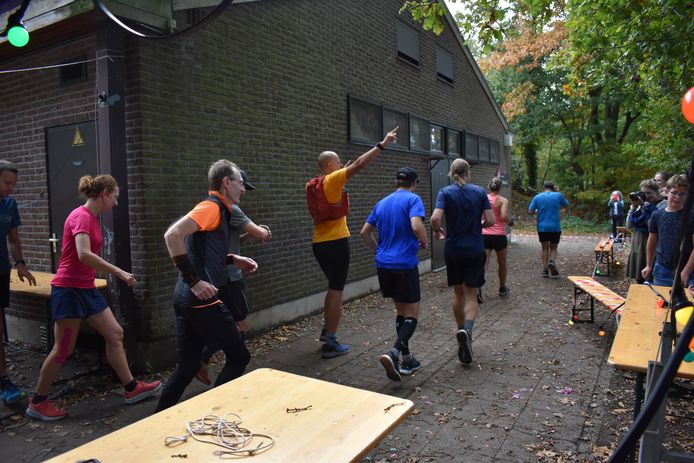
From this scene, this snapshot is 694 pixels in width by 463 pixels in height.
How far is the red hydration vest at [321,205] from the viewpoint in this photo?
17.6ft

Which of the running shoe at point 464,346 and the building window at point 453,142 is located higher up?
the building window at point 453,142

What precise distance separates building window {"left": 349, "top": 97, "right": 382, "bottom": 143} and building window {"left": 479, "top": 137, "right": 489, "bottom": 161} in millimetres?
7177

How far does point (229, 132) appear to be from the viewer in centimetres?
607

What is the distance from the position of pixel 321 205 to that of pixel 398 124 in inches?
217

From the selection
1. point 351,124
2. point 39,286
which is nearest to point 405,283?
point 39,286

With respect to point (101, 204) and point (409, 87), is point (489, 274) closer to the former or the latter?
point (409, 87)

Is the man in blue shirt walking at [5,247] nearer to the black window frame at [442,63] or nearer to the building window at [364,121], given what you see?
the building window at [364,121]

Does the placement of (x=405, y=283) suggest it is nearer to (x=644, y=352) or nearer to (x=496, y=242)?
(x=644, y=352)

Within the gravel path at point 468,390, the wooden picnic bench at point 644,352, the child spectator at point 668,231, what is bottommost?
the gravel path at point 468,390

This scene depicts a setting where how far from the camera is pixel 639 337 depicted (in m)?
3.40

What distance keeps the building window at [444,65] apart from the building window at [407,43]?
4.46 feet

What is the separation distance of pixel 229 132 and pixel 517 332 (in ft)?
14.6

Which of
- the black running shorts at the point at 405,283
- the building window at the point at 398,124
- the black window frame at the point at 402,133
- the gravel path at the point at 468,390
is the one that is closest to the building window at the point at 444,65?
the black window frame at the point at 402,133

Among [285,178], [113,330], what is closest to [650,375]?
[113,330]
